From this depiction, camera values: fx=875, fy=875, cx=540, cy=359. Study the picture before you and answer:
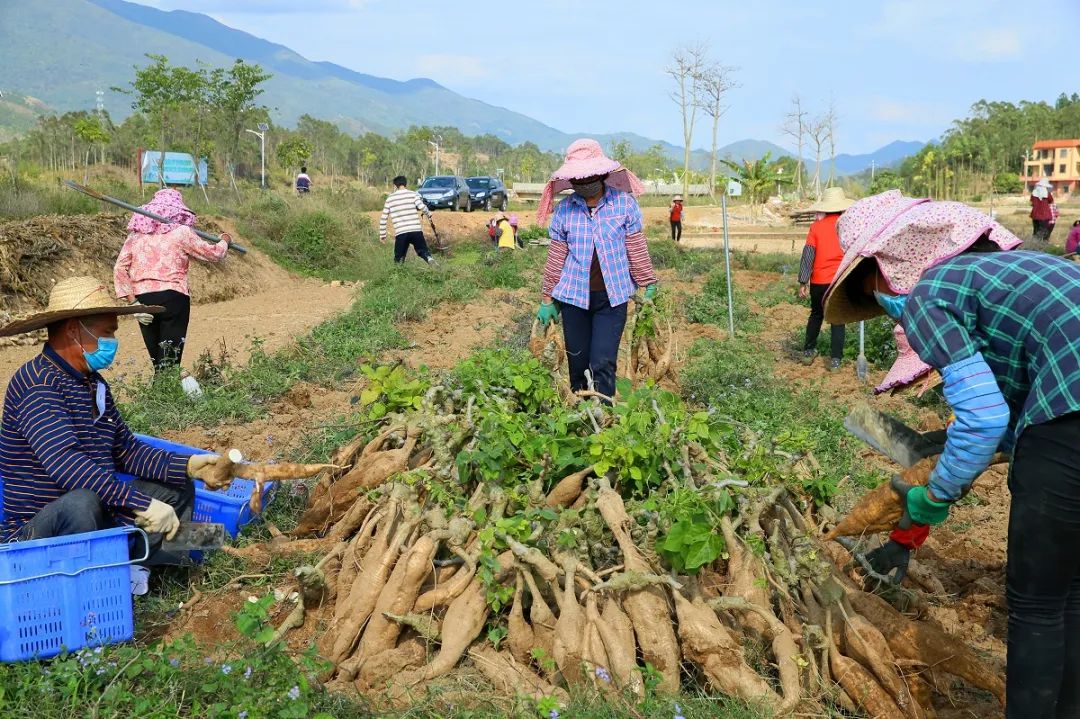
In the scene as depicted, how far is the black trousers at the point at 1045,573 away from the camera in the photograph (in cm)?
206

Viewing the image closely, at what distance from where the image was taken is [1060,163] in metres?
62.3

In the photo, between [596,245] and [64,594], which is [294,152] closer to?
[596,245]

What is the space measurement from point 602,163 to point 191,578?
2.87m

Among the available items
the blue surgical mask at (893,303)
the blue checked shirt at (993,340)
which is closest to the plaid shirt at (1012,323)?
the blue checked shirt at (993,340)

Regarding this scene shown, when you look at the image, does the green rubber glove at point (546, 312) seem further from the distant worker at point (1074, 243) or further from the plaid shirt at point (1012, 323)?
the distant worker at point (1074, 243)

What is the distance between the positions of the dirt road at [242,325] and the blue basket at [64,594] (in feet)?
12.3

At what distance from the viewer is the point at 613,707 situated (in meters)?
2.43

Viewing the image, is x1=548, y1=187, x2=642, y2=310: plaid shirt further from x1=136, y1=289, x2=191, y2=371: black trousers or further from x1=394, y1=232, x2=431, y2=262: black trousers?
x1=394, y1=232, x2=431, y2=262: black trousers

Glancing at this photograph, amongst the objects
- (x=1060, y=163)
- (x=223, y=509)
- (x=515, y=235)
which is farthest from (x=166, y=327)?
(x=1060, y=163)

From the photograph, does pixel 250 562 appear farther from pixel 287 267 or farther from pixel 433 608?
pixel 287 267

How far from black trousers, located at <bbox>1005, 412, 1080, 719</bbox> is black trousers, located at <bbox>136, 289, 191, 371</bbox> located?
5.38 metres

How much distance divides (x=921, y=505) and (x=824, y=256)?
5381 mm

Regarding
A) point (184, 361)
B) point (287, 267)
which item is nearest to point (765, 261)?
point (287, 267)

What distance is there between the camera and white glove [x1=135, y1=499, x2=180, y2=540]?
3268mm
